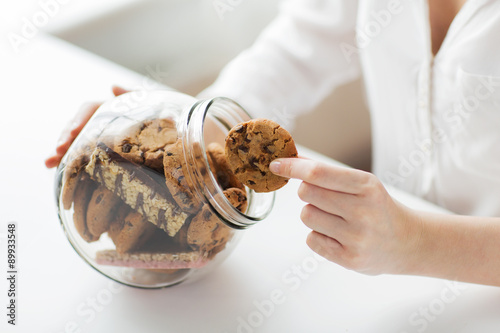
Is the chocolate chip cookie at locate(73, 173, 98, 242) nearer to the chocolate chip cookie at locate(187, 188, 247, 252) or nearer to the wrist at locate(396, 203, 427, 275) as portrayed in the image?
the chocolate chip cookie at locate(187, 188, 247, 252)

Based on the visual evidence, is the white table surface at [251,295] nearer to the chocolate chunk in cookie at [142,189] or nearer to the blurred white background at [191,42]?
the chocolate chunk in cookie at [142,189]

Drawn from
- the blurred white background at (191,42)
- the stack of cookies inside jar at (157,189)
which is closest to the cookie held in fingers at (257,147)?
the stack of cookies inside jar at (157,189)

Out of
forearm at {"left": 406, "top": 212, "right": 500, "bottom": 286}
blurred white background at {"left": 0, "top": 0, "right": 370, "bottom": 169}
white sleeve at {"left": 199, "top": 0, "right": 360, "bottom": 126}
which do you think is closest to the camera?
forearm at {"left": 406, "top": 212, "right": 500, "bottom": 286}

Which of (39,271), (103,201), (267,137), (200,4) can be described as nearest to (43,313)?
(39,271)

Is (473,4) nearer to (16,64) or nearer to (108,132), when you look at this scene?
(108,132)

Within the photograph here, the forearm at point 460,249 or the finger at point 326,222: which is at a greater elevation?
the finger at point 326,222

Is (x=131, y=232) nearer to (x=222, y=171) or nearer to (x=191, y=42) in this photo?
(x=222, y=171)

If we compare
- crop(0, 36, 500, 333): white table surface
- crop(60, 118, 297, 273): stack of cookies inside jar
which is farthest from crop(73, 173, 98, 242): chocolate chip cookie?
crop(0, 36, 500, 333): white table surface
